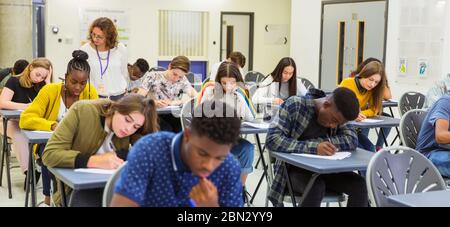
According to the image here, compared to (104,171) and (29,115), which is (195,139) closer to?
(104,171)

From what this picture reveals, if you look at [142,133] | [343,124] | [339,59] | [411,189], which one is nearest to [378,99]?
[343,124]

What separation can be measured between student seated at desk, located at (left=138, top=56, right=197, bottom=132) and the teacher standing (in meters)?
0.51

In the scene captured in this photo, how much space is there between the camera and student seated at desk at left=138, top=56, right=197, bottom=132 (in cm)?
592

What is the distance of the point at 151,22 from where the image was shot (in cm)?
1149

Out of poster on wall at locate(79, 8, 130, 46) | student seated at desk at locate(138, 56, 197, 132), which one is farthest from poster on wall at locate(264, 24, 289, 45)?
student seated at desk at locate(138, 56, 197, 132)

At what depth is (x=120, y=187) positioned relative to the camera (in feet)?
6.54

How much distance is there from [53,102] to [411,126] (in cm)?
267

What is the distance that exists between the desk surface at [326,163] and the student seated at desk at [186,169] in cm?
110

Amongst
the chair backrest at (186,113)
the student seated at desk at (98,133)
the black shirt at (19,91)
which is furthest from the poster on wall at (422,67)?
the student seated at desk at (98,133)

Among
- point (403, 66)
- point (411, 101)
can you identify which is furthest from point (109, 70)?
point (403, 66)

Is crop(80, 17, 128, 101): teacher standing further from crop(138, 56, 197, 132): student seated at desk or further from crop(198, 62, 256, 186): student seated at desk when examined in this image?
crop(198, 62, 256, 186): student seated at desk

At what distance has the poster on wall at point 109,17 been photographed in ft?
35.8

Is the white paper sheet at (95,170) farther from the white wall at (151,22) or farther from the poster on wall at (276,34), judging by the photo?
the poster on wall at (276,34)
